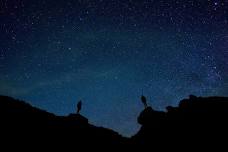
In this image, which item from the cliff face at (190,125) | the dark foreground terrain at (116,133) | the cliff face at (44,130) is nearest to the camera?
the cliff face at (44,130)

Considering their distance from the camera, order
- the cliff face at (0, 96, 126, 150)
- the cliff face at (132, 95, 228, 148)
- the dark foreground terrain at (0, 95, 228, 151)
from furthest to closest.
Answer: the cliff face at (132, 95, 228, 148), the dark foreground terrain at (0, 95, 228, 151), the cliff face at (0, 96, 126, 150)

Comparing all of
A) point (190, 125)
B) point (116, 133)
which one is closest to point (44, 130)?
point (116, 133)

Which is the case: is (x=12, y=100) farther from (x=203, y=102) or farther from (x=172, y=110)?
(x=203, y=102)

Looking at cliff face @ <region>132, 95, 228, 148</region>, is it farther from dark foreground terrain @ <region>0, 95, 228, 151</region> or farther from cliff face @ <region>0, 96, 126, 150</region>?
cliff face @ <region>0, 96, 126, 150</region>

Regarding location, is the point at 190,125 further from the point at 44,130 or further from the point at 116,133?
the point at 44,130

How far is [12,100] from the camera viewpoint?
17.8m

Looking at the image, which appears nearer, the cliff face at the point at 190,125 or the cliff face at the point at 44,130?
the cliff face at the point at 44,130

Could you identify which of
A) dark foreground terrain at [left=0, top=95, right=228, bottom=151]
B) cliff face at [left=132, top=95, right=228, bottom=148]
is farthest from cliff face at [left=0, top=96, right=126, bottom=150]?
cliff face at [left=132, top=95, right=228, bottom=148]

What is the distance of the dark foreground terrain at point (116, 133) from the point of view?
1611cm

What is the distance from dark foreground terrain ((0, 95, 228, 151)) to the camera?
52.9ft

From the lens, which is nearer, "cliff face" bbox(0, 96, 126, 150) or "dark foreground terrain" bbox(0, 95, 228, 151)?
"cliff face" bbox(0, 96, 126, 150)

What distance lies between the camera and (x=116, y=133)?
22.4m

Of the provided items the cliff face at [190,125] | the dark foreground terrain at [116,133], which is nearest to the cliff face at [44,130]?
the dark foreground terrain at [116,133]

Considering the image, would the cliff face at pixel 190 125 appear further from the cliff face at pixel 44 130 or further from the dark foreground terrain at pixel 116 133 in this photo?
the cliff face at pixel 44 130
